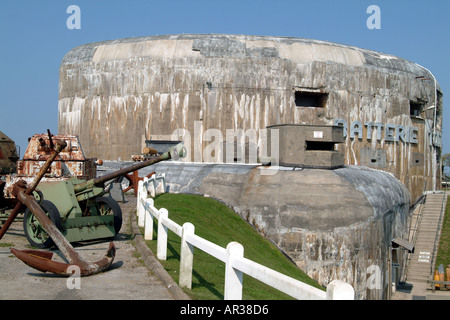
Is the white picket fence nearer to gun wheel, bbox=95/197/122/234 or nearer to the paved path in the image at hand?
the paved path

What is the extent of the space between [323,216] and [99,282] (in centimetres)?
1208

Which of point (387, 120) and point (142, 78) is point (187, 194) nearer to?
point (142, 78)

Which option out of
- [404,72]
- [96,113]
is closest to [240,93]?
[96,113]

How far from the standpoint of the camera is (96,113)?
3266 cm

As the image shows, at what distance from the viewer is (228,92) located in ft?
99.5

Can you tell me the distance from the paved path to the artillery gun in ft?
1.60

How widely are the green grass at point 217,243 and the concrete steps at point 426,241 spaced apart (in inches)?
380

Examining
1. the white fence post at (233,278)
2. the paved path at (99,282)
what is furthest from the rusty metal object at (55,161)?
the white fence post at (233,278)

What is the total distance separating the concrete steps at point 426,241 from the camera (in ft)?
80.4

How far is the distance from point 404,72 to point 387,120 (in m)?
3.60

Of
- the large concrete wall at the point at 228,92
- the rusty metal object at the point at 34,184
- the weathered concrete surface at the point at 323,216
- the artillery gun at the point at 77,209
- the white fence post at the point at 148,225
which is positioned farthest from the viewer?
the large concrete wall at the point at 228,92

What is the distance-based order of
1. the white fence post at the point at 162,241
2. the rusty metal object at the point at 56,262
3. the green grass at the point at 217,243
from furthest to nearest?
the white fence post at the point at 162,241
the green grass at the point at 217,243
the rusty metal object at the point at 56,262

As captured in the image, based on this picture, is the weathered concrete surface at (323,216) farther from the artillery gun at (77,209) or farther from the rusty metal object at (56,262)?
the rusty metal object at (56,262)

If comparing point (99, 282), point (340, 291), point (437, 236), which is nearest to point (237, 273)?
point (340, 291)
